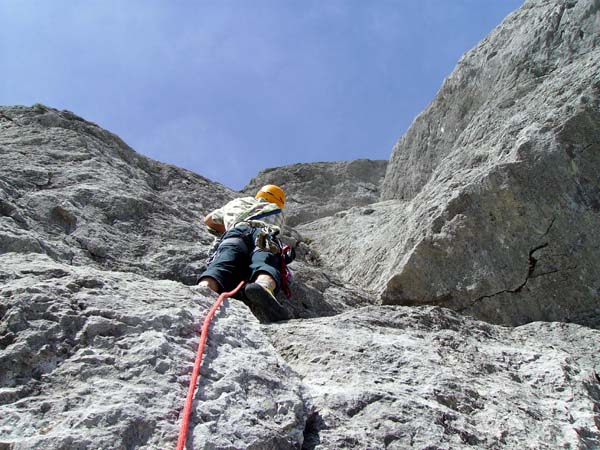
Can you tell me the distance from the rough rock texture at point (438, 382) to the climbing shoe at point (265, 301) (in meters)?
0.26

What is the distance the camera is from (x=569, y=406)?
282cm

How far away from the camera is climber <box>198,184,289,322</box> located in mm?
3822

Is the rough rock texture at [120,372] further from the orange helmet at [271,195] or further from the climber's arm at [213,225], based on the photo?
the orange helmet at [271,195]

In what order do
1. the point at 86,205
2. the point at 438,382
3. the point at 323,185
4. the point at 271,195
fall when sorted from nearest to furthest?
the point at 438,382 → the point at 86,205 → the point at 271,195 → the point at 323,185

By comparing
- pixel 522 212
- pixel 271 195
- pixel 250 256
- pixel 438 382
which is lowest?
pixel 438 382

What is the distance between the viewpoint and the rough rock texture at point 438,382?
2439 mm

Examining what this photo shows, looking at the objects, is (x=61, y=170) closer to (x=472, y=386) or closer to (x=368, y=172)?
(x=472, y=386)

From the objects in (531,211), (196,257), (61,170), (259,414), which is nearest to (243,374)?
(259,414)

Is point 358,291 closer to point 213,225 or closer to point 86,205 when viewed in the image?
point 213,225

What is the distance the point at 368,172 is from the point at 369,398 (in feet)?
28.0

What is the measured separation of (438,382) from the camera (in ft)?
9.17

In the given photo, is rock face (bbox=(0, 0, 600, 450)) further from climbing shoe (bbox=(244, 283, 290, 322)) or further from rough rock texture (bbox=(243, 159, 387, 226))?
rough rock texture (bbox=(243, 159, 387, 226))

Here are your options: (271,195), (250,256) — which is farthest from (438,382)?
(271,195)

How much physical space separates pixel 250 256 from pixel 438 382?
7.01 ft
